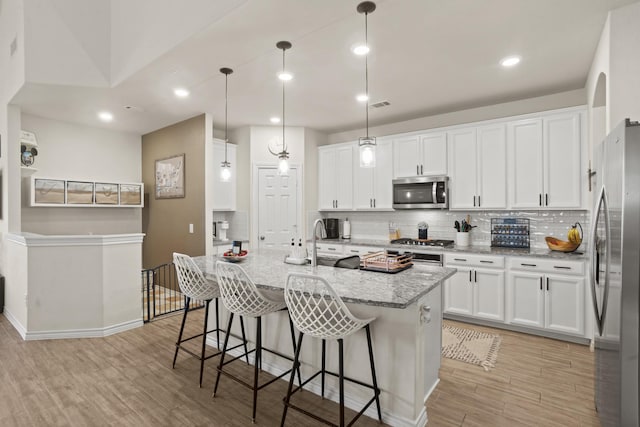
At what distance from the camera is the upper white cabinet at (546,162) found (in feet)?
11.8

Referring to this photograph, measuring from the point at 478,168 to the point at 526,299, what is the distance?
162 centimetres

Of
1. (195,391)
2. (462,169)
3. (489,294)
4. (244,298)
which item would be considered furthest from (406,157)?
(195,391)

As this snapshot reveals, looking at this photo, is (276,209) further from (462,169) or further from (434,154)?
(462,169)

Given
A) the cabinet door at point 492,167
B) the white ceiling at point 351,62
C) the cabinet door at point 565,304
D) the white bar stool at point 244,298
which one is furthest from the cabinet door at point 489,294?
the white bar stool at point 244,298

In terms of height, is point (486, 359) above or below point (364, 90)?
below

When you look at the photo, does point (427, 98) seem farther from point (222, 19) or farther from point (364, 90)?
point (222, 19)

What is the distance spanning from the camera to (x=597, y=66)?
2.86m

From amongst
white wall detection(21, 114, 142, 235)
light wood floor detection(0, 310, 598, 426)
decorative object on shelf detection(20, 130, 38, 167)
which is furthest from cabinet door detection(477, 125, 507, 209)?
decorative object on shelf detection(20, 130, 38, 167)

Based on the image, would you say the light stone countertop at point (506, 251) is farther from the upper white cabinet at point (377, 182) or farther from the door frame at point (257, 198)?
the door frame at point (257, 198)

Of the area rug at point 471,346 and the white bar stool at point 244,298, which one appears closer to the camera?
the white bar stool at point 244,298

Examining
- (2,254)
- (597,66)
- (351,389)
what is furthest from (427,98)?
(2,254)

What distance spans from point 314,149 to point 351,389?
4088 mm

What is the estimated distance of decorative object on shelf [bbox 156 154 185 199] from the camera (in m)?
5.11

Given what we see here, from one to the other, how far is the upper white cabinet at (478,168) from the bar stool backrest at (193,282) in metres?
3.21
